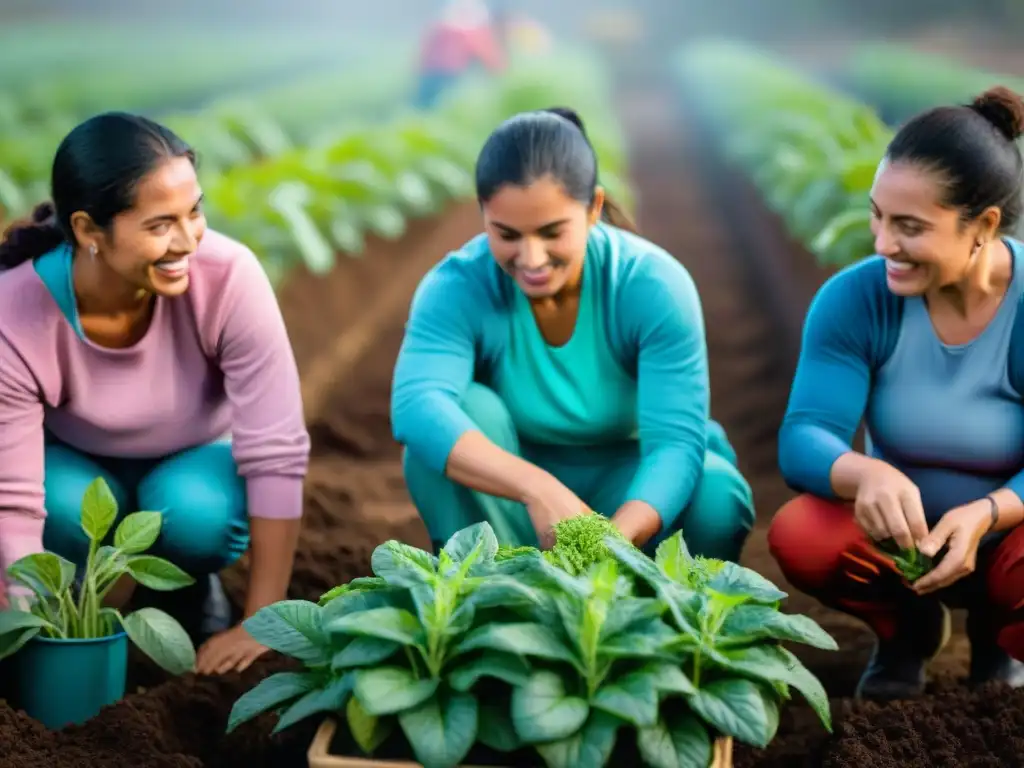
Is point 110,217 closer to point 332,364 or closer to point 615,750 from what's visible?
point 615,750

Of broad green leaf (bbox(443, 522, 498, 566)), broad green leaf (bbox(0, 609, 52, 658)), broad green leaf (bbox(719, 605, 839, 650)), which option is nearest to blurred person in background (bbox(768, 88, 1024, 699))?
broad green leaf (bbox(719, 605, 839, 650))

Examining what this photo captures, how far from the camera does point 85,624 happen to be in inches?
98.8

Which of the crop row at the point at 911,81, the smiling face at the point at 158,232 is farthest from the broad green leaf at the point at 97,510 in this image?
the crop row at the point at 911,81

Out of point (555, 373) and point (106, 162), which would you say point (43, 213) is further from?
point (555, 373)

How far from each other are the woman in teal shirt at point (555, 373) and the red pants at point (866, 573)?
0.19 m

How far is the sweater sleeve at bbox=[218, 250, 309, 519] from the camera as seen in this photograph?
2.80m

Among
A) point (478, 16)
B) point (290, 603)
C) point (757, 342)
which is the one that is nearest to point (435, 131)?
point (757, 342)

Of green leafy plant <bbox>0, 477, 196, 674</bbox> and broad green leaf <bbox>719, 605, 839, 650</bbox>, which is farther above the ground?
broad green leaf <bbox>719, 605, 839, 650</bbox>

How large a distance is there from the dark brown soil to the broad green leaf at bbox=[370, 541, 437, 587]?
0.51m

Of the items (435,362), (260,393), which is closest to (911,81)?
(435,362)

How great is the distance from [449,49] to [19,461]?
10.7 m

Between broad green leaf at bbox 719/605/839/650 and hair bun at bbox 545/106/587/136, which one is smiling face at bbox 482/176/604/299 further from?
broad green leaf at bbox 719/605/839/650

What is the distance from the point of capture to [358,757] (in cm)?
193

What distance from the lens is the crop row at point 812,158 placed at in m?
4.50
